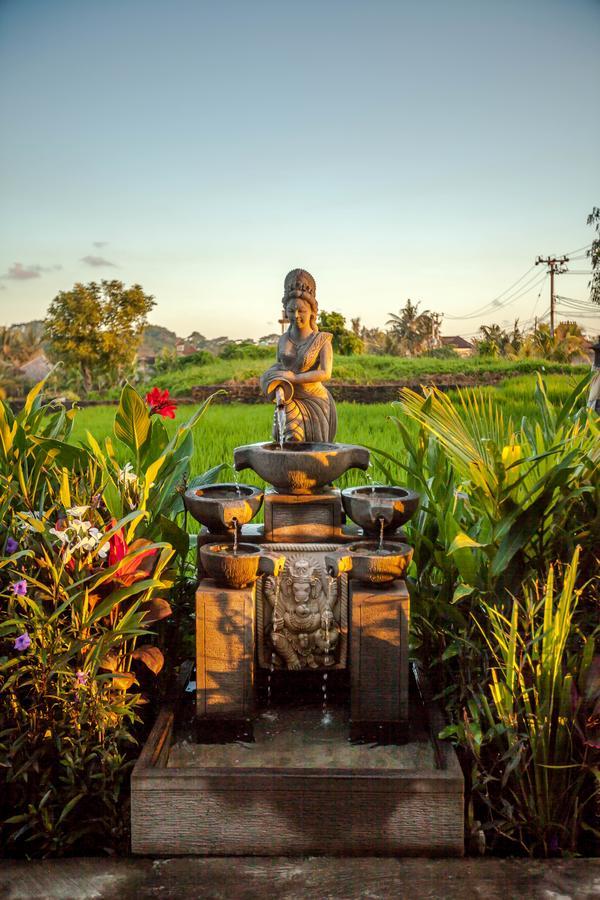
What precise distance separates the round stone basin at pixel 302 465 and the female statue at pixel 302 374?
0.28m

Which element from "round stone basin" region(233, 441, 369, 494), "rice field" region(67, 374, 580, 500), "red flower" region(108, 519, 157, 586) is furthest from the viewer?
"rice field" region(67, 374, 580, 500)

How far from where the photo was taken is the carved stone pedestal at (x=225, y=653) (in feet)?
7.77

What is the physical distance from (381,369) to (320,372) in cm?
459

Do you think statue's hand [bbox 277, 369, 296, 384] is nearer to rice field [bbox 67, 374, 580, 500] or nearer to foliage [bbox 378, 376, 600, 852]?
foliage [bbox 378, 376, 600, 852]

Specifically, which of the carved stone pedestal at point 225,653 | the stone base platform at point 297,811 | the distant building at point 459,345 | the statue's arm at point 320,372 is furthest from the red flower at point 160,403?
the distant building at point 459,345

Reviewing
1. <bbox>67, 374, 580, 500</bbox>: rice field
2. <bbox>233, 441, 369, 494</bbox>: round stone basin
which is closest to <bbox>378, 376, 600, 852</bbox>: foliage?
<bbox>233, 441, 369, 494</bbox>: round stone basin

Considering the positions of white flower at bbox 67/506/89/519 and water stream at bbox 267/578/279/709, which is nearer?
white flower at bbox 67/506/89/519

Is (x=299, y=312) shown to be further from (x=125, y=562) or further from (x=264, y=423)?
(x=264, y=423)

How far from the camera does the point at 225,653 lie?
238cm

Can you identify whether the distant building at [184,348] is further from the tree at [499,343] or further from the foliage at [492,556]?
the foliage at [492,556]

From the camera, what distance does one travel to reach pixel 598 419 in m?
2.94

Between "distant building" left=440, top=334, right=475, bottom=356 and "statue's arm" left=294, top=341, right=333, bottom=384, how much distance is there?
4.81m

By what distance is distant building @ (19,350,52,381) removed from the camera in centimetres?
998

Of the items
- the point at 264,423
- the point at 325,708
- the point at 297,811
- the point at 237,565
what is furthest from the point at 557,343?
the point at 297,811
